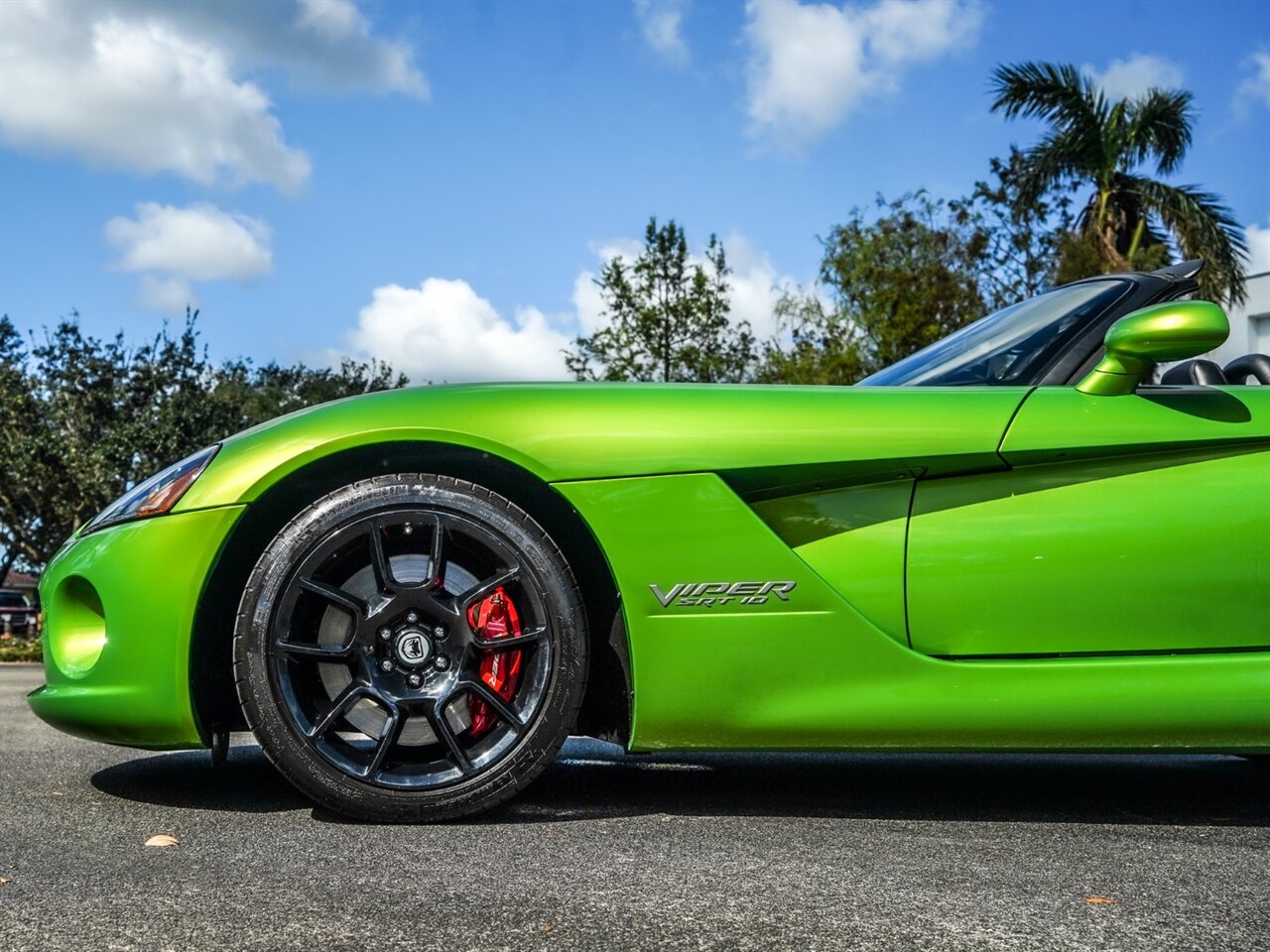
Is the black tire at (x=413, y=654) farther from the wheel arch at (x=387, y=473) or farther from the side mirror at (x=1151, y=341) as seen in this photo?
the side mirror at (x=1151, y=341)

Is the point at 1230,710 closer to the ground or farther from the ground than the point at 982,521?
closer to the ground

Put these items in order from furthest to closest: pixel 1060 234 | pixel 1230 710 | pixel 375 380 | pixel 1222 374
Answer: pixel 375 380
pixel 1060 234
pixel 1222 374
pixel 1230 710

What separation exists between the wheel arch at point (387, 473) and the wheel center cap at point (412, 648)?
1.16 feet

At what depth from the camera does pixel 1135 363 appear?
2.71 meters

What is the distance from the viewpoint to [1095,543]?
2.58 meters

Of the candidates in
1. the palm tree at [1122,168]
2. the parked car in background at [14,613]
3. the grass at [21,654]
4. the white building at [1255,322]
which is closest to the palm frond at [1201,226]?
the palm tree at [1122,168]

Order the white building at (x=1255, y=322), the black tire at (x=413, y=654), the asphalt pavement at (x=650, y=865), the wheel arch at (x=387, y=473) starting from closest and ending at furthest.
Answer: the asphalt pavement at (x=650, y=865)
the black tire at (x=413, y=654)
the wheel arch at (x=387, y=473)
the white building at (x=1255, y=322)

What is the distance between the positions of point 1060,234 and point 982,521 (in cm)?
2080

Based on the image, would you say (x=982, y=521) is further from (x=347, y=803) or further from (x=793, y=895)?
(x=347, y=803)

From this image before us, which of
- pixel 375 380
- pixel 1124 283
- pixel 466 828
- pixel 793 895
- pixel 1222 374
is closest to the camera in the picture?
pixel 793 895

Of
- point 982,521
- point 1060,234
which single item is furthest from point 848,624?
point 1060,234

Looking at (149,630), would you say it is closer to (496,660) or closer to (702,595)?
(496,660)

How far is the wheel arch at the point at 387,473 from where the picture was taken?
8.46 ft

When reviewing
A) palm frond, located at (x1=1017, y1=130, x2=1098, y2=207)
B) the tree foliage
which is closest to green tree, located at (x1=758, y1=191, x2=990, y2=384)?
palm frond, located at (x1=1017, y1=130, x2=1098, y2=207)
